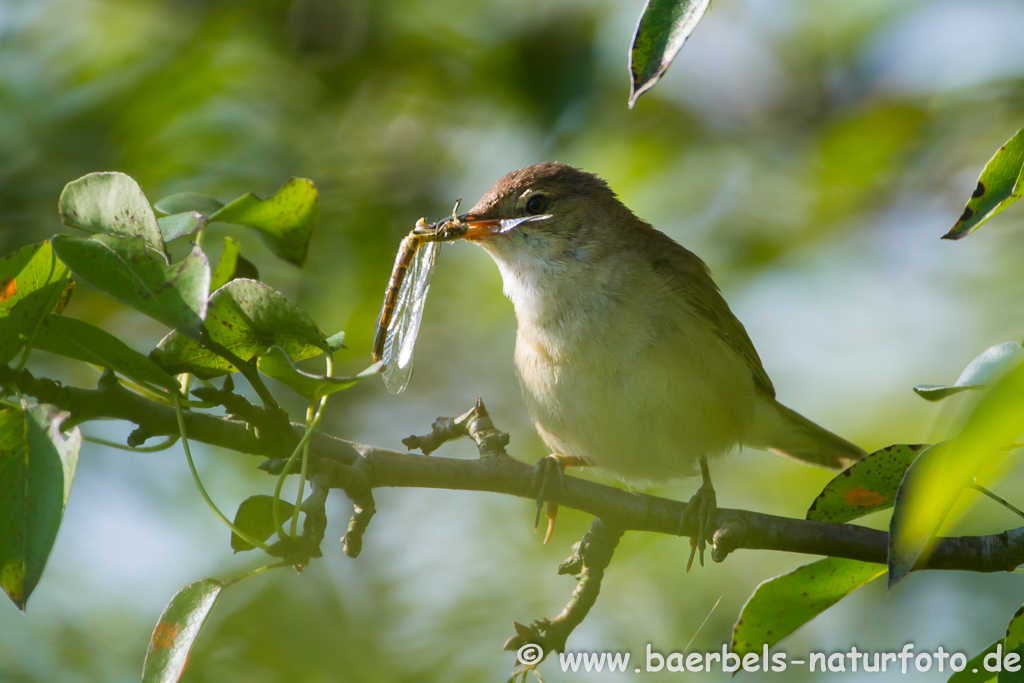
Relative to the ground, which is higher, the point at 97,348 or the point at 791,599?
the point at 97,348

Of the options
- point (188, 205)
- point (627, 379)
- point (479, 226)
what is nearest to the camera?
point (188, 205)

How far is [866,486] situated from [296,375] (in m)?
1.15

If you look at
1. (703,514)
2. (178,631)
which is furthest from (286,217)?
(703,514)

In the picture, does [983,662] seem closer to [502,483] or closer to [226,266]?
[502,483]

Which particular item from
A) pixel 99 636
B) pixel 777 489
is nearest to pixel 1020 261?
pixel 777 489

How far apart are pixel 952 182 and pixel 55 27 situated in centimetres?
424

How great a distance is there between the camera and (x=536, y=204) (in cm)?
357

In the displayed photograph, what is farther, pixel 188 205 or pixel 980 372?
pixel 188 205

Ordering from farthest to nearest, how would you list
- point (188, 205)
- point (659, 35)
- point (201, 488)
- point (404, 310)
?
point (404, 310) < point (188, 205) < point (201, 488) < point (659, 35)

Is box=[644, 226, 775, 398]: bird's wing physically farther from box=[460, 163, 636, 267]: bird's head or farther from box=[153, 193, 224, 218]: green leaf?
box=[153, 193, 224, 218]: green leaf

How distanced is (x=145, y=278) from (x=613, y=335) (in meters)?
2.16

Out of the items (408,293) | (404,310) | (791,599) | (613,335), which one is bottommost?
(791,599)

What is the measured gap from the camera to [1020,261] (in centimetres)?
392

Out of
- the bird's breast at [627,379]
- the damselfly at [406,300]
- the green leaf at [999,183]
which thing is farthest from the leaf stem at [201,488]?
the bird's breast at [627,379]
